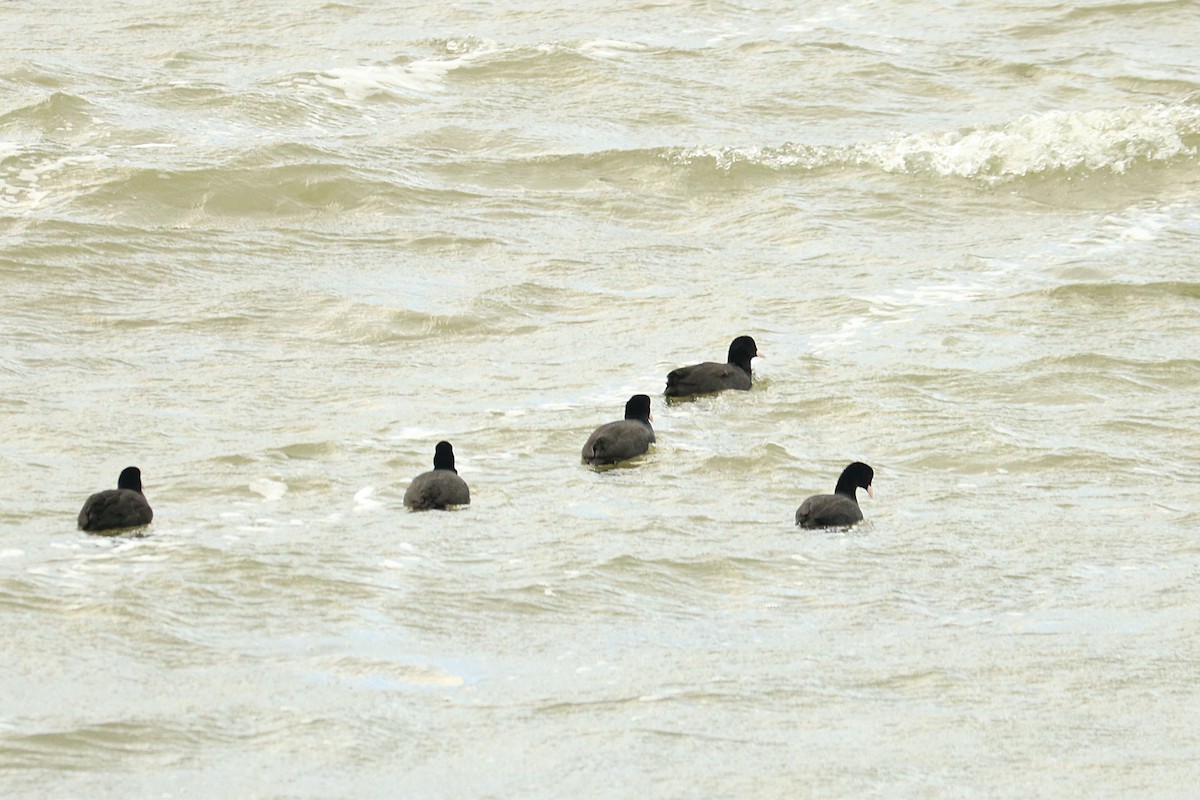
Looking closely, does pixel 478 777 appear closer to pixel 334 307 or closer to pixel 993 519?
pixel 993 519

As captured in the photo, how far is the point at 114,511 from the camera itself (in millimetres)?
10766

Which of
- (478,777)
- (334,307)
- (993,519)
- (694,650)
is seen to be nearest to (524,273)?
(334,307)

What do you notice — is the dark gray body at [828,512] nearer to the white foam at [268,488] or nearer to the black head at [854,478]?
the black head at [854,478]

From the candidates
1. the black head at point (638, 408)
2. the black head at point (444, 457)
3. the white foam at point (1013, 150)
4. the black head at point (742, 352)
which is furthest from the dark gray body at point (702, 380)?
the white foam at point (1013, 150)

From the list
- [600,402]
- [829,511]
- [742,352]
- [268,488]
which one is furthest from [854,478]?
[268,488]

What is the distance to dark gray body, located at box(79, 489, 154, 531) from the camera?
10742 millimetres

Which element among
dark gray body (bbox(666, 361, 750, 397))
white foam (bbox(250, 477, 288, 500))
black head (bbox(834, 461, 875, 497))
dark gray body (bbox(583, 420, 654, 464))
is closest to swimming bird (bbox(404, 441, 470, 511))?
white foam (bbox(250, 477, 288, 500))

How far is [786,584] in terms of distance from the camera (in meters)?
10.3

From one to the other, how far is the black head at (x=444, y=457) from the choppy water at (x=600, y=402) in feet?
1.08

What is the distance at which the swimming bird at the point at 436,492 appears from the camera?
449 inches

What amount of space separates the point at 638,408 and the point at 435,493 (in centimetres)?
203

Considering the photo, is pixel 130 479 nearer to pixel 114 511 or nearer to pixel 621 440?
pixel 114 511

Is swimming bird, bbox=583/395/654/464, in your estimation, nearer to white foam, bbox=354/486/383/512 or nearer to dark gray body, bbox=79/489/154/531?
white foam, bbox=354/486/383/512

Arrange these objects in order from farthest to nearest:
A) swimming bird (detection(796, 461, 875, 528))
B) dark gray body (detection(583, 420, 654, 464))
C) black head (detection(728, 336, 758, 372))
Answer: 1. black head (detection(728, 336, 758, 372))
2. dark gray body (detection(583, 420, 654, 464))
3. swimming bird (detection(796, 461, 875, 528))
